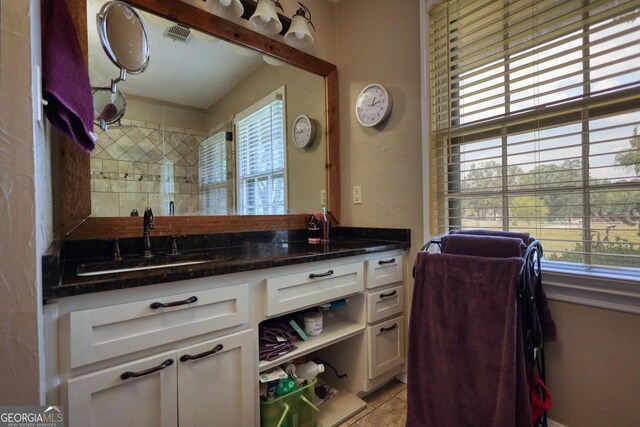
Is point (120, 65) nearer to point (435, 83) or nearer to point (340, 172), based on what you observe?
point (340, 172)

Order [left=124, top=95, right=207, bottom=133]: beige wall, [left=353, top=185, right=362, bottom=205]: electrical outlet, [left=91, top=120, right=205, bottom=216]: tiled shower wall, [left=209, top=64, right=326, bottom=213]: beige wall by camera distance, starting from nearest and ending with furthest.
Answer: [left=91, top=120, right=205, bottom=216]: tiled shower wall
[left=124, top=95, right=207, bottom=133]: beige wall
[left=209, top=64, right=326, bottom=213]: beige wall
[left=353, top=185, right=362, bottom=205]: electrical outlet

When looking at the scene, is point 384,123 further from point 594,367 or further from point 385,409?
point 385,409

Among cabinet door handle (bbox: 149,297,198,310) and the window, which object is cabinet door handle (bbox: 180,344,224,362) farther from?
the window

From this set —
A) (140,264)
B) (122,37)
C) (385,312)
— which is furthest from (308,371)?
(122,37)

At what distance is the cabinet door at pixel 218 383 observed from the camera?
97 centimetres

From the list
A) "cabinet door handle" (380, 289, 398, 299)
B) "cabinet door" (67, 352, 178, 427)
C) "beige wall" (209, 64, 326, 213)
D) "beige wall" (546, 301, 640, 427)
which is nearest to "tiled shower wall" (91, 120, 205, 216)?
"beige wall" (209, 64, 326, 213)

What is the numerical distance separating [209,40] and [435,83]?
132cm

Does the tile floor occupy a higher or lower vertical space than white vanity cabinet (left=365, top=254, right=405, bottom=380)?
lower

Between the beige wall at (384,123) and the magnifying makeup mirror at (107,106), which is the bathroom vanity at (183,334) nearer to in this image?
the beige wall at (384,123)

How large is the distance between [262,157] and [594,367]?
6.42ft

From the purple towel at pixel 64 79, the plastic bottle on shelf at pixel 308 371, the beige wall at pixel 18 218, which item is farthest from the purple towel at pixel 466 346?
the purple towel at pixel 64 79

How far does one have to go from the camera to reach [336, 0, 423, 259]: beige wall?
1.70 metres

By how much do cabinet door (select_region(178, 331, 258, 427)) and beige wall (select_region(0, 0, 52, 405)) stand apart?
406 mm

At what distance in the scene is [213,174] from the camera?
1633 mm
